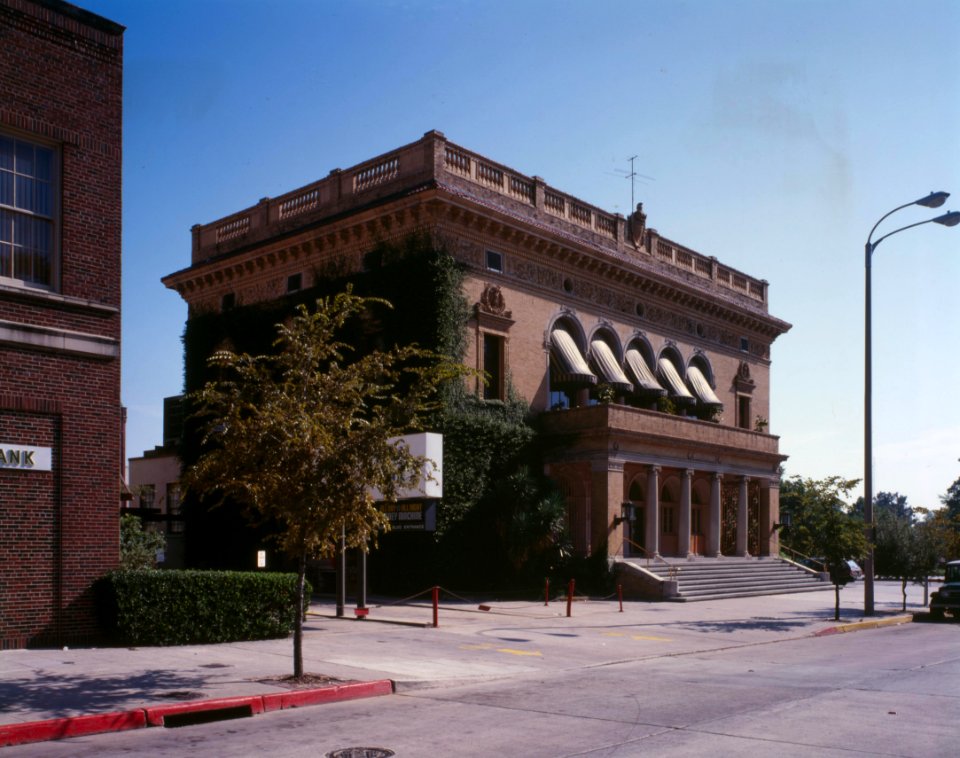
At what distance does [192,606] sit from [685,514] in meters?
23.9

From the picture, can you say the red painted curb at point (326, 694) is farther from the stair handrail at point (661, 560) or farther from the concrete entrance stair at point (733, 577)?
the stair handrail at point (661, 560)

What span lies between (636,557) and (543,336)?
856cm

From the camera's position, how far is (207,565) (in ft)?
120

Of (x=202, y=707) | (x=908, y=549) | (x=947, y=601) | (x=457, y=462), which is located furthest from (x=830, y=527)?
(x=202, y=707)

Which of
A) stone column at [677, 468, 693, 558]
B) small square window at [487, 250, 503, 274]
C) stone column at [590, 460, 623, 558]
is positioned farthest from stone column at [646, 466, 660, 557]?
small square window at [487, 250, 503, 274]

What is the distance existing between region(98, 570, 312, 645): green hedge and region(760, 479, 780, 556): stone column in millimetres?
29925

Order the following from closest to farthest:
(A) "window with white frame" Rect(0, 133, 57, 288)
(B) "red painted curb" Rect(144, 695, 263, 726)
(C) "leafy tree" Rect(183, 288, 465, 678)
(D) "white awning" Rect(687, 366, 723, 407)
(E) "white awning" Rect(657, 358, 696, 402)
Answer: (B) "red painted curb" Rect(144, 695, 263, 726) → (C) "leafy tree" Rect(183, 288, 465, 678) → (A) "window with white frame" Rect(0, 133, 57, 288) → (E) "white awning" Rect(657, 358, 696, 402) → (D) "white awning" Rect(687, 366, 723, 407)

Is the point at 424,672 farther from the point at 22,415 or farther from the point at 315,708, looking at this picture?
the point at 22,415

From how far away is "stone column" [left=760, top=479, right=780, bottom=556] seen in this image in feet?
142

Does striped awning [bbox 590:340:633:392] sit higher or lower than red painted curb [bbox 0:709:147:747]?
higher

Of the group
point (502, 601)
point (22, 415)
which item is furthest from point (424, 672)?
point (502, 601)

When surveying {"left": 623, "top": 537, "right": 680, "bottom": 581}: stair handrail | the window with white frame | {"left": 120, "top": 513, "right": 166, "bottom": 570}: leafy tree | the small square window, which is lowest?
{"left": 623, "top": 537, "right": 680, "bottom": 581}: stair handrail

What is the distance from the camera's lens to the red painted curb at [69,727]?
970 cm

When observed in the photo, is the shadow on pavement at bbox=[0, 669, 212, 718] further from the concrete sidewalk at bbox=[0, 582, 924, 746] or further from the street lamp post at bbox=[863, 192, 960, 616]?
the street lamp post at bbox=[863, 192, 960, 616]
